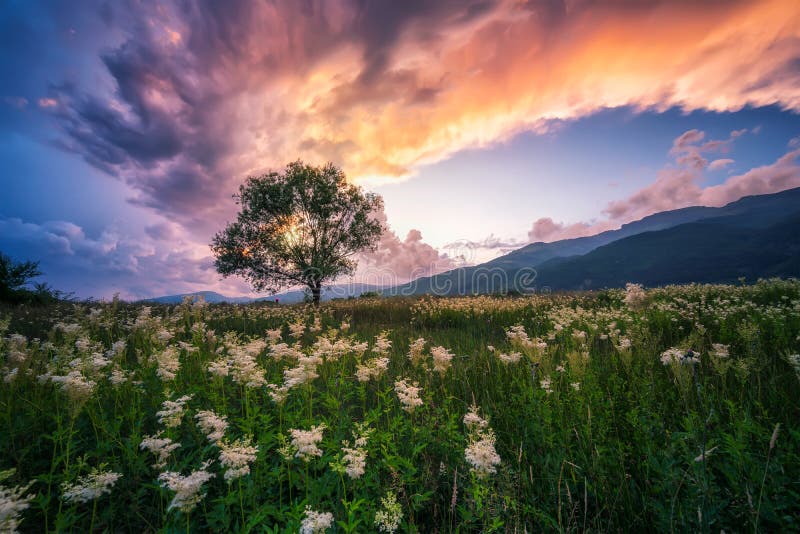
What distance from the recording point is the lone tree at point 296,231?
1234 inches

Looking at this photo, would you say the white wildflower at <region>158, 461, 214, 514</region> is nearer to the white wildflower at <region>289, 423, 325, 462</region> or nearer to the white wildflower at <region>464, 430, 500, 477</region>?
the white wildflower at <region>289, 423, 325, 462</region>

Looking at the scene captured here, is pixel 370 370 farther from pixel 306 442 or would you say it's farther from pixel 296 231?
pixel 296 231

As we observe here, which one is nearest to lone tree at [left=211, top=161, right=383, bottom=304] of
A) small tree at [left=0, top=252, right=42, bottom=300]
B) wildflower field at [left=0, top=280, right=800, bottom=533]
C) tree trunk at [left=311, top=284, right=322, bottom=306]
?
tree trunk at [left=311, top=284, right=322, bottom=306]

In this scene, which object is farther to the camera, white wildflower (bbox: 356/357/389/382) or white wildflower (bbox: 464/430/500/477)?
white wildflower (bbox: 356/357/389/382)

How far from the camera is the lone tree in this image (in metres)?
31.3

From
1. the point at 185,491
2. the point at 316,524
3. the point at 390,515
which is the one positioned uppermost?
the point at 185,491

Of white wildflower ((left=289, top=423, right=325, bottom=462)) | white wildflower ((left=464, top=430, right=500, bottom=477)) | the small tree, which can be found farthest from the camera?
the small tree

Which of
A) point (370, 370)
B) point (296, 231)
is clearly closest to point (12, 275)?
point (296, 231)

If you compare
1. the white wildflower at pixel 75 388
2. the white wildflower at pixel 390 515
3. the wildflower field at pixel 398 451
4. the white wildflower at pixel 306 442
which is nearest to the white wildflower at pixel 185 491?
the wildflower field at pixel 398 451

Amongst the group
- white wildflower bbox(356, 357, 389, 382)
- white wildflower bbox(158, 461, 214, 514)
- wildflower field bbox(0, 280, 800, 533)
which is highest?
white wildflower bbox(356, 357, 389, 382)

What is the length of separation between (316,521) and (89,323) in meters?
9.37

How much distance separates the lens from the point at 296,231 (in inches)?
1287

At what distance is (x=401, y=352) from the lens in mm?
9156

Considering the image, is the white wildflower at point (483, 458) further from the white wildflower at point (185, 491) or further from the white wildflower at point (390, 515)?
the white wildflower at point (185, 491)
